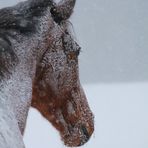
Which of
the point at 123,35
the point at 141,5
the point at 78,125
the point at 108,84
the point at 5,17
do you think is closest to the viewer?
the point at 5,17

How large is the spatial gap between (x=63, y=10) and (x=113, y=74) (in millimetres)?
31949

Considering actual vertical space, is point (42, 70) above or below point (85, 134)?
above

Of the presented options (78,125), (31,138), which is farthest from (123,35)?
(78,125)

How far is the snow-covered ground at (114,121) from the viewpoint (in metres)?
17.2

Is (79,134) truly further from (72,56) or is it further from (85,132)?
(72,56)

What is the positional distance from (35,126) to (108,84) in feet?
48.6

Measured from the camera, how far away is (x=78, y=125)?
2.62 metres

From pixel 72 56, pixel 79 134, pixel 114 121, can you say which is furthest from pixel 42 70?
pixel 114 121

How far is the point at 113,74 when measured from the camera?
34.2 meters

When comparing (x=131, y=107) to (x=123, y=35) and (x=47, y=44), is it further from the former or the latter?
(x=47, y=44)

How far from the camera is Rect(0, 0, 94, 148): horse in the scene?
6.49 feet

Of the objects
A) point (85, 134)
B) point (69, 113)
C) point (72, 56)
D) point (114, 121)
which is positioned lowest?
point (114, 121)

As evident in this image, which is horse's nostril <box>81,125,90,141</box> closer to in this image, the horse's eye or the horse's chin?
the horse's chin

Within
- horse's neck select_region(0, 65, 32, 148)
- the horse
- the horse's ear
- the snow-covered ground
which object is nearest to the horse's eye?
the horse
